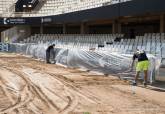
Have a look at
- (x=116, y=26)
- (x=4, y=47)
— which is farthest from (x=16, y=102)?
(x=4, y=47)

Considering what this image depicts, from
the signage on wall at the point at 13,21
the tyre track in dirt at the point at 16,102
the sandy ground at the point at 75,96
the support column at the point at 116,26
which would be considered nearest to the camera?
the tyre track in dirt at the point at 16,102

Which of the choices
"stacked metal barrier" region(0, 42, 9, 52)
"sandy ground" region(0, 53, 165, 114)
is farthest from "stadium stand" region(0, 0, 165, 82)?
"sandy ground" region(0, 53, 165, 114)

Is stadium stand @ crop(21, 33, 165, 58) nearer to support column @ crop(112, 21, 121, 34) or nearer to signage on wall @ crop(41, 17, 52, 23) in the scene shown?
support column @ crop(112, 21, 121, 34)

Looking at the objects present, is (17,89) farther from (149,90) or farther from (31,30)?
(31,30)

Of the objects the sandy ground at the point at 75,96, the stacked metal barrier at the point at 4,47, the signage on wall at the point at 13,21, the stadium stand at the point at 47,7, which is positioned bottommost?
the sandy ground at the point at 75,96

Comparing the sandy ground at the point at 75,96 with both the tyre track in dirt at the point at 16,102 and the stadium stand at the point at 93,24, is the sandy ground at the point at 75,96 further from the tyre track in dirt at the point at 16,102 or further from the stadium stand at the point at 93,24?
the stadium stand at the point at 93,24

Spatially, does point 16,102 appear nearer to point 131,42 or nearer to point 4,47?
point 131,42

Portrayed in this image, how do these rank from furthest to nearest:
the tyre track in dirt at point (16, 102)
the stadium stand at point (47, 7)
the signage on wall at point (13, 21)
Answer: the signage on wall at point (13, 21) → the stadium stand at point (47, 7) → the tyre track in dirt at point (16, 102)

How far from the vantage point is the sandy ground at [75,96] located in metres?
12.0

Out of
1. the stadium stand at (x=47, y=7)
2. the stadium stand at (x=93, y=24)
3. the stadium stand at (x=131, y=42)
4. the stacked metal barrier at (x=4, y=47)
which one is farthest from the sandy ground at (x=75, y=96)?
the stacked metal barrier at (x=4, y=47)

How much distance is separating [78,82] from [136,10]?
11.2m

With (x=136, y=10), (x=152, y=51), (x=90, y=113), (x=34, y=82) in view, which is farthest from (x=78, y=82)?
(x=136, y=10)

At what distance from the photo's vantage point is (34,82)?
19.0 meters

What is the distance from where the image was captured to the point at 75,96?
14648 mm
